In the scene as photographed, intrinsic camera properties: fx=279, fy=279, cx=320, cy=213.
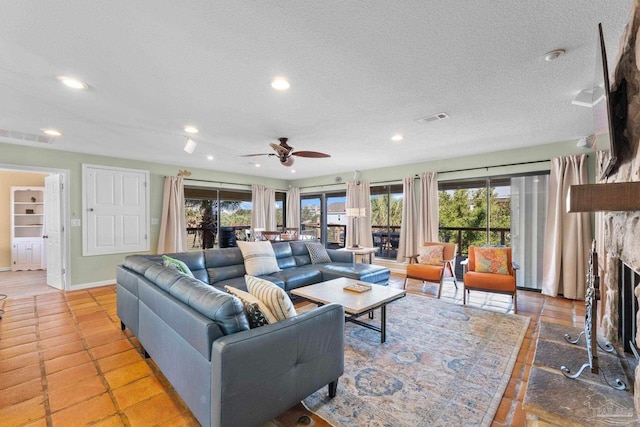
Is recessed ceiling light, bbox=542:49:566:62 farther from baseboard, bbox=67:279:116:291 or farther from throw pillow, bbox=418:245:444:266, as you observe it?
baseboard, bbox=67:279:116:291

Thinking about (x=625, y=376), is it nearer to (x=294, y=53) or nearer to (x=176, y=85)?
(x=294, y=53)

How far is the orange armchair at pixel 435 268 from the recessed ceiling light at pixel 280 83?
3354mm

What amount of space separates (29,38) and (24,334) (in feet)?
9.81

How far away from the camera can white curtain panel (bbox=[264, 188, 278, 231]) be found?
7.81 metres

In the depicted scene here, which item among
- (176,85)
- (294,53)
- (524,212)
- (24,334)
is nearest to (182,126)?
(176,85)

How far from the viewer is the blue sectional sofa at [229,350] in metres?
1.40

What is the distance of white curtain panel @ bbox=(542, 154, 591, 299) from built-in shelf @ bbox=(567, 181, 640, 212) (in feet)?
11.4

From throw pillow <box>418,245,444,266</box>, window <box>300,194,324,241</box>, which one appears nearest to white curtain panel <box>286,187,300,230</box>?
window <box>300,194,324,241</box>

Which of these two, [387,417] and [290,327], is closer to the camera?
[290,327]

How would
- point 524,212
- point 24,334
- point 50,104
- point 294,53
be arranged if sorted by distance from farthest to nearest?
point 524,212 → point 24,334 → point 50,104 → point 294,53

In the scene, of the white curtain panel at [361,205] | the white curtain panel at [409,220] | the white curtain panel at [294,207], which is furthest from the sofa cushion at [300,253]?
the white curtain panel at [294,207]

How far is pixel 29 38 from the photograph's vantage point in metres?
1.74

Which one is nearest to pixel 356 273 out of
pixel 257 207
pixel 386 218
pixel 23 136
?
pixel 386 218

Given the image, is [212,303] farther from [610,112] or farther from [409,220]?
[409,220]
